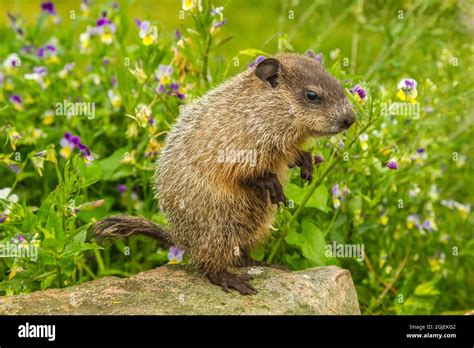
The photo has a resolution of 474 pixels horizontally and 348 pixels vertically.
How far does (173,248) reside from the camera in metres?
3.83

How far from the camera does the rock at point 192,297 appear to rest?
331 centimetres

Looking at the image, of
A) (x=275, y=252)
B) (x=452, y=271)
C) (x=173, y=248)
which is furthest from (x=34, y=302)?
(x=452, y=271)

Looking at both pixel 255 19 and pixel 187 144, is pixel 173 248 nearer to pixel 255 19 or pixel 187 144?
pixel 187 144

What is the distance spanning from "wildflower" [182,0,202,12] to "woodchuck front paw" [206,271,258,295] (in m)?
1.46

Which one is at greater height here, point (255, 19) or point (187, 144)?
point (255, 19)

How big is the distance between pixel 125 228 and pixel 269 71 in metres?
1.09

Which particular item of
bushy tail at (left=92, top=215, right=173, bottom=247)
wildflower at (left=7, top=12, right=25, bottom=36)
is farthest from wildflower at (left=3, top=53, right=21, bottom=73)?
bushy tail at (left=92, top=215, right=173, bottom=247)

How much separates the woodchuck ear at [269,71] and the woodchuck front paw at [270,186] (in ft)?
1.56

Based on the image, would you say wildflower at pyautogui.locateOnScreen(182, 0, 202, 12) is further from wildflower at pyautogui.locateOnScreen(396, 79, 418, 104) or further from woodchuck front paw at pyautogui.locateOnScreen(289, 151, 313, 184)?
wildflower at pyautogui.locateOnScreen(396, 79, 418, 104)

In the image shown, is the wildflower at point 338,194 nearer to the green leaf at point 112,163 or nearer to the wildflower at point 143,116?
the wildflower at point 143,116

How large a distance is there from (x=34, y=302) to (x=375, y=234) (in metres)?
2.11

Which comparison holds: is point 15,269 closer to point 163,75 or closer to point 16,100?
point 163,75

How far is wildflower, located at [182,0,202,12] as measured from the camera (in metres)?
4.03

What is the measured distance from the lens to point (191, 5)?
4043 mm
